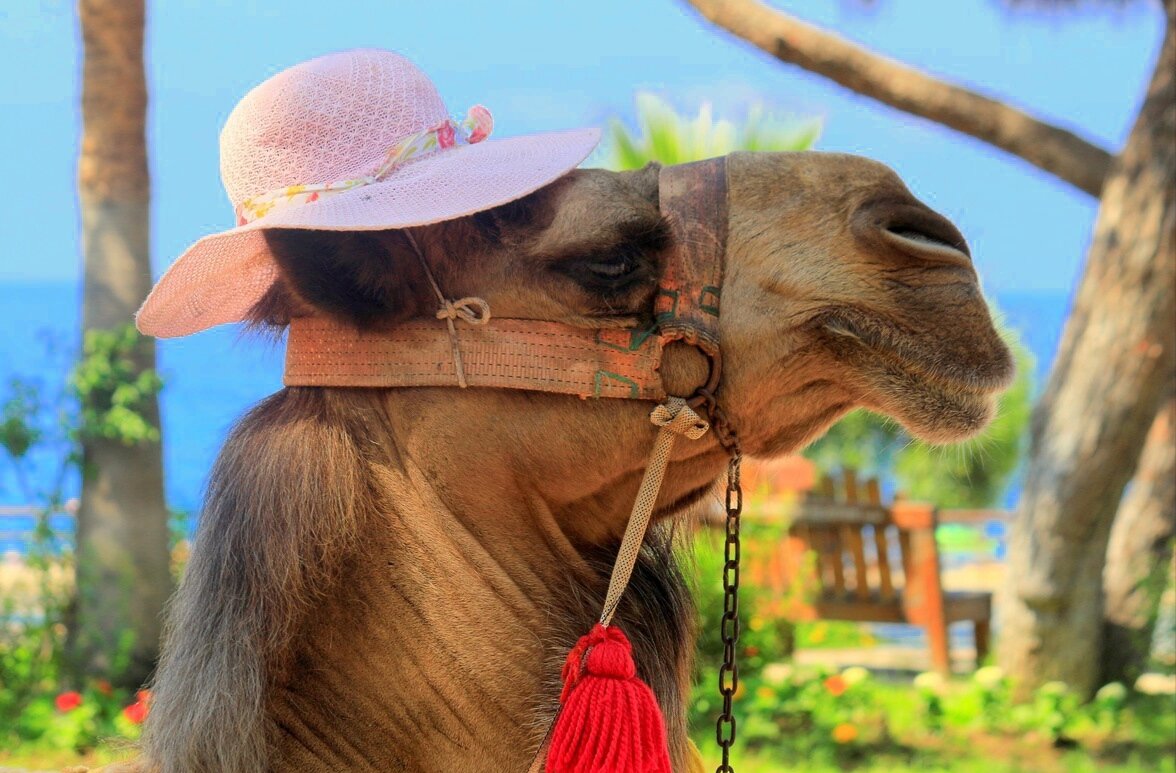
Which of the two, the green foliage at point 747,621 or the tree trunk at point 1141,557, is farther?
the tree trunk at point 1141,557

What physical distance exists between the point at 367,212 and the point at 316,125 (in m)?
0.28

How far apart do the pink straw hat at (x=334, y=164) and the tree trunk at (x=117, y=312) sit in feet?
16.4

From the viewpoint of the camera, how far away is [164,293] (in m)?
1.95

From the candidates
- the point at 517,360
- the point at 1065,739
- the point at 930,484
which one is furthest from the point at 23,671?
the point at 930,484

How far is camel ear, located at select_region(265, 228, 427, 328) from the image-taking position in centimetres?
179

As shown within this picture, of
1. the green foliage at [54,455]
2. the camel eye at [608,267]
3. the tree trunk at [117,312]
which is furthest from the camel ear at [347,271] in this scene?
the tree trunk at [117,312]

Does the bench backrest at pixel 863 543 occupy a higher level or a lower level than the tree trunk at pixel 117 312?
lower

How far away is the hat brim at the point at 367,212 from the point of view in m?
1.75

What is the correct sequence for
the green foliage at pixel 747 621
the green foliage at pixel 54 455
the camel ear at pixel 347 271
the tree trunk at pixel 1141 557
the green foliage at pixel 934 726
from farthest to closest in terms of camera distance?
the tree trunk at pixel 1141 557
the green foliage at pixel 747 621
the green foliage at pixel 54 455
the green foliage at pixel 934 726
the camel ear at pixel 347 271

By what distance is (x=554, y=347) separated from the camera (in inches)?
72.9

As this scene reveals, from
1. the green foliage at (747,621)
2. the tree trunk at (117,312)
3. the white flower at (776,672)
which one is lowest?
the white flower at (776,672)

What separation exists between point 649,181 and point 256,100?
1.98 feet

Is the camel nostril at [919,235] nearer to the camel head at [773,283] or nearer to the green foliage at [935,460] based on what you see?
the camel head at [773,283]

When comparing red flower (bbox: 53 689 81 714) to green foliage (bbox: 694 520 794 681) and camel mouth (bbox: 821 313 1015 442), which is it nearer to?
green foliage (bbox: 694 520 794 681)
